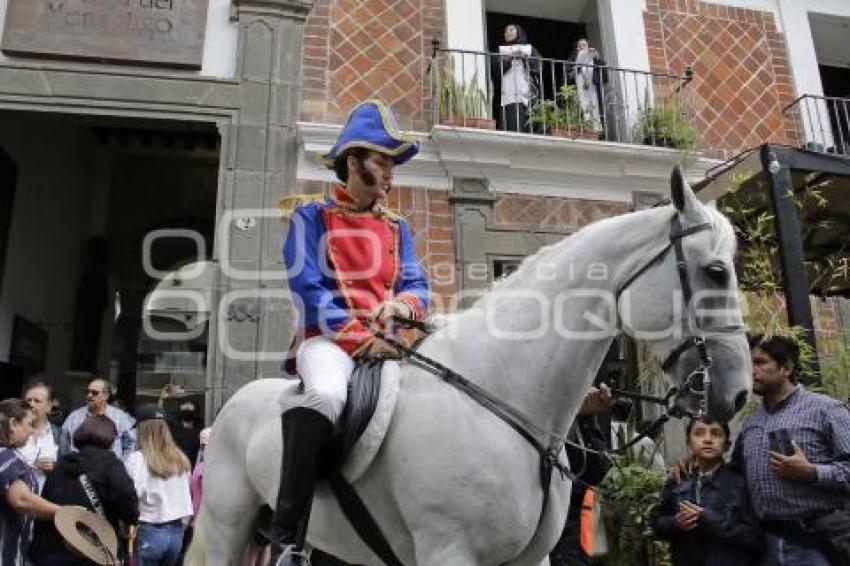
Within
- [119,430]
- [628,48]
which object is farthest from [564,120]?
[119,430]

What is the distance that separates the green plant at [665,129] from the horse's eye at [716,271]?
21.1 ft

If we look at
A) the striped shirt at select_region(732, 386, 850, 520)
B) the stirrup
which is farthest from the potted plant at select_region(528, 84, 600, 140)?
the stirrup

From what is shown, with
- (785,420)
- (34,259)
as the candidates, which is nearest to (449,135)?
(785,420)

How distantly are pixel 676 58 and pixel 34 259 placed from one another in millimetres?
9184

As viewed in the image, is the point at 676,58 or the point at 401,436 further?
the point at 676,58

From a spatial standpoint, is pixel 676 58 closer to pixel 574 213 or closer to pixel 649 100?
pixel 649 100

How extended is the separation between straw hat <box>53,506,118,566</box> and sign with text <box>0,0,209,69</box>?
5063mm

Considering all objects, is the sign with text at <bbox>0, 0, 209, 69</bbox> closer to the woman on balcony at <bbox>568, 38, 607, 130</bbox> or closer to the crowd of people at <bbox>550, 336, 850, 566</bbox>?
the woman on balcony at <bbox>568, 38, 607, 130</bbox>

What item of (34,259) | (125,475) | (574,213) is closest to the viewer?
(125,475)

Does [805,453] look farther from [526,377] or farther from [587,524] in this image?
[587,524]

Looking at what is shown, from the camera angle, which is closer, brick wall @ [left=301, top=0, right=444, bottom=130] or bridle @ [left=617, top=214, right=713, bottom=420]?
bridle @ [left=617, top=214, right=713, bottom=420]

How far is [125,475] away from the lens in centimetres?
517

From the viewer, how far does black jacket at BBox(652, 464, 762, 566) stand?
11.9ft

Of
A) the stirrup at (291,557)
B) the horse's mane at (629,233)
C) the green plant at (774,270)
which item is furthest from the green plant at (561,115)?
the stirrup at (291,557)
